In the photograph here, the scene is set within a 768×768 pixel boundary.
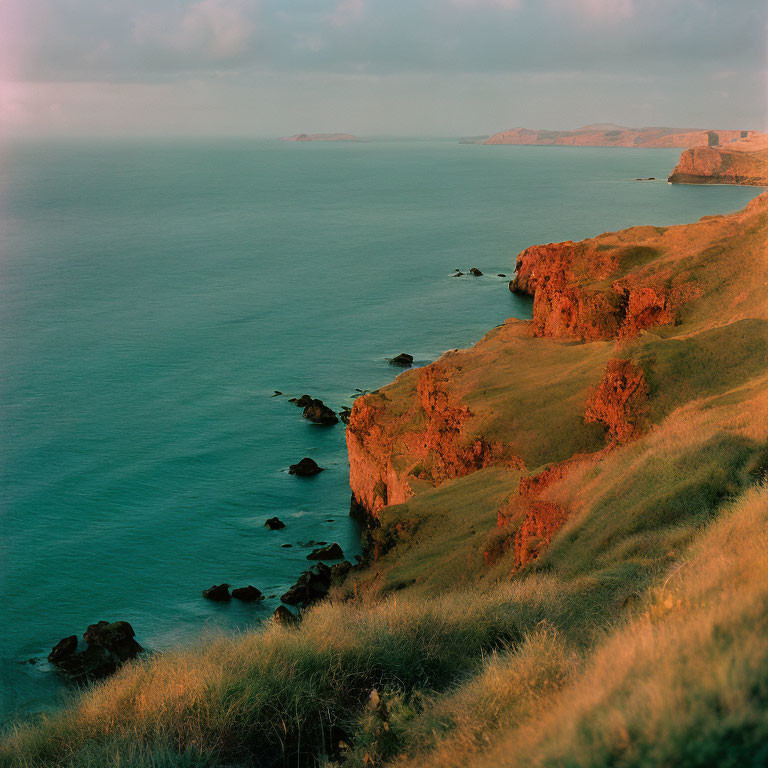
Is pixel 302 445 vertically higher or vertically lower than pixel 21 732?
lower

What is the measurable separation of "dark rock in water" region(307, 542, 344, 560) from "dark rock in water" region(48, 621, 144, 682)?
12.7 metres

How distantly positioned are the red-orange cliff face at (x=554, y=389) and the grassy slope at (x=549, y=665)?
4.92m

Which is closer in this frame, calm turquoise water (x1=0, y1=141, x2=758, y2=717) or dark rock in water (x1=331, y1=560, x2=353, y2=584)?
dark rock in water (x1=331, y1=560, x2=353, y2=584)

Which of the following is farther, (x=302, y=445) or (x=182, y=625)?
(x=302, y=445)

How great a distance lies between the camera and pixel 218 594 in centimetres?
4369

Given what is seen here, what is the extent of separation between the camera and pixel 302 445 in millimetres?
66062

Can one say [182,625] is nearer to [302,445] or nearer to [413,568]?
[413,568]

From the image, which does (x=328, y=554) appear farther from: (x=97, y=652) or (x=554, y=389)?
(x=554, y=389)

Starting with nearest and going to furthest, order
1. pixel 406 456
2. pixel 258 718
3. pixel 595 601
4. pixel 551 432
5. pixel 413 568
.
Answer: pixel 258 718
pixel 595 601
pixel 413 568
pixel 551 432
pixel 406 456

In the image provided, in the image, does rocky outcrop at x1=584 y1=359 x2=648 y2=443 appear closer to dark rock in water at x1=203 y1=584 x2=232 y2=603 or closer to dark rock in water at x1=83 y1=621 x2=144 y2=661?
dark rock in water at x1=203 y1=584 x2=232 y2=603

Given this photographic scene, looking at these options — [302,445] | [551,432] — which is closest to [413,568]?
[551,432]

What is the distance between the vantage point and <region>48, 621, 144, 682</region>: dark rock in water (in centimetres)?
3653

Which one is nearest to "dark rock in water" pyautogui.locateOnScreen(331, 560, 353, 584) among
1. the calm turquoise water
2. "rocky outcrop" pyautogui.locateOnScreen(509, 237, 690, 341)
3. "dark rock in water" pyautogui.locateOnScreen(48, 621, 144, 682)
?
the calm turquoise water

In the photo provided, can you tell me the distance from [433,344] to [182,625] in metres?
56.8
